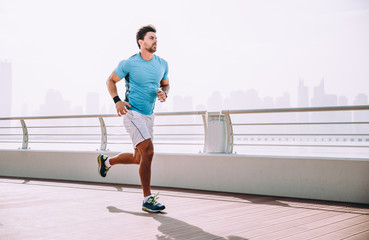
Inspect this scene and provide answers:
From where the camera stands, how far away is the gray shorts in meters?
4.41

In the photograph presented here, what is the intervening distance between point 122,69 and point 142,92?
13.4 inches

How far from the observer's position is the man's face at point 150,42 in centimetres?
446

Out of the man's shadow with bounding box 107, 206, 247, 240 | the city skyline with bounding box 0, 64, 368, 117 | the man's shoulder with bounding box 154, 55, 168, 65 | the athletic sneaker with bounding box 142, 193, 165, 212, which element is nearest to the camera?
the man's shadow with bounding box 107, 206, 247, 240

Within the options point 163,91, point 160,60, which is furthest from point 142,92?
point 160,60

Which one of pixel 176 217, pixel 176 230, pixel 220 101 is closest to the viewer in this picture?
pixel 176 230

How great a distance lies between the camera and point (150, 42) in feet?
14.6

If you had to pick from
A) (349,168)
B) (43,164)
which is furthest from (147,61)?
(43,164)

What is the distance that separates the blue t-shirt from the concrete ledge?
191 cm

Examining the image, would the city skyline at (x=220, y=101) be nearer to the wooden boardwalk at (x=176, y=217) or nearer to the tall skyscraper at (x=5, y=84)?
the tall skyscraper at (x=5, y=84)

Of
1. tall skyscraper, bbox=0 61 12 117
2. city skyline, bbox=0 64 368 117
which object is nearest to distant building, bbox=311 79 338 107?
city skyline, bbox=0 64 368 117

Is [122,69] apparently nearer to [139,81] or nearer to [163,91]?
[139,81]

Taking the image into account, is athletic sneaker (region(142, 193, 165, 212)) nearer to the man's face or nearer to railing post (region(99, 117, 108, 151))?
the man's face

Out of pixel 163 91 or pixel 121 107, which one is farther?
pixel 163 91

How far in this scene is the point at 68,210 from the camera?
14.1ft
